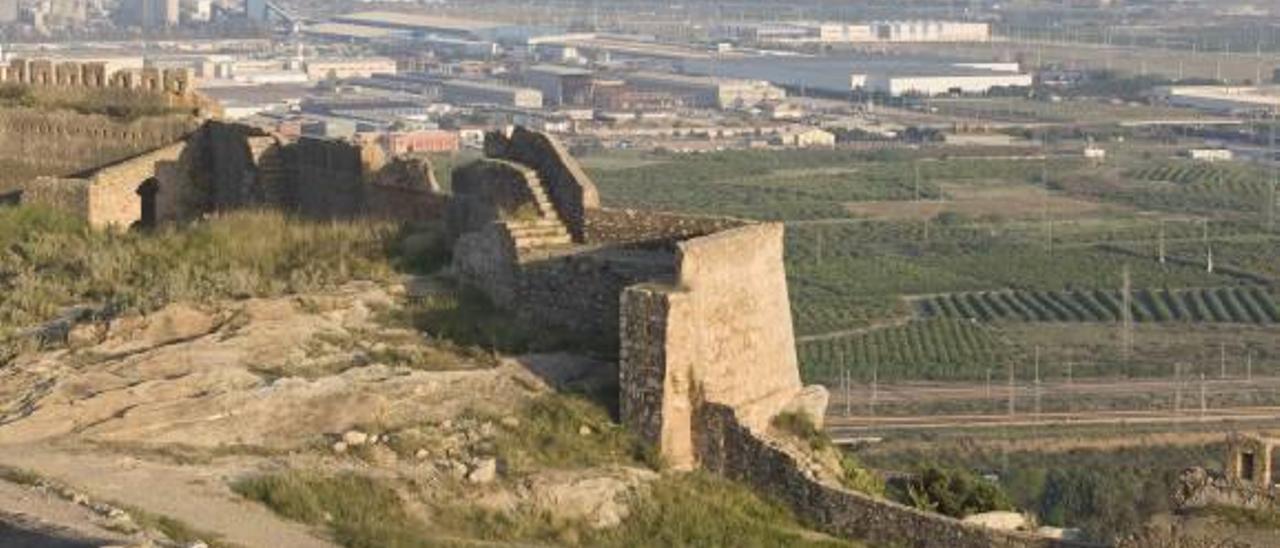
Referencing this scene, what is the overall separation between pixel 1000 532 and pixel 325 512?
277cm

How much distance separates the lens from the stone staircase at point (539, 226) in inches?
508

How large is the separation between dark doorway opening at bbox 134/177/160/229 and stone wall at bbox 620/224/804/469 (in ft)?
18.7

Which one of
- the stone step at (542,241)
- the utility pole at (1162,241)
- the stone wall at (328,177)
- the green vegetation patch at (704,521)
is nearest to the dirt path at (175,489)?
the green vegetation patch at (704,521)

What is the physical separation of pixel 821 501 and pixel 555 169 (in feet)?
10.3

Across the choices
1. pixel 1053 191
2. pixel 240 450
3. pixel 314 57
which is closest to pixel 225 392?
pixel 240 450

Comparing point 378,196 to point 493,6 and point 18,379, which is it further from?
point 493,6

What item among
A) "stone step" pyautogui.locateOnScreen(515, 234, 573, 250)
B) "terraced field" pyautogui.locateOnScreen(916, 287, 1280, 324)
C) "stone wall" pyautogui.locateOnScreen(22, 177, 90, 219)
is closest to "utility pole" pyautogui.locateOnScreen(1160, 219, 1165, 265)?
"terraced field" pyautogui.locateOnScreen(916, 287, 1280, 324)

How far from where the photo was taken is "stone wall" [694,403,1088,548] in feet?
34.9

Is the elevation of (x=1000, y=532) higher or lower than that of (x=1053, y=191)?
higher

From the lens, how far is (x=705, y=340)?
11.5m

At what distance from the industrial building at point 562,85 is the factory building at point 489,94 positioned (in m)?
0.82

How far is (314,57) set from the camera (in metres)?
125

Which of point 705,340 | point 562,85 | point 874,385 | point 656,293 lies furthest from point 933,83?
point 656,293

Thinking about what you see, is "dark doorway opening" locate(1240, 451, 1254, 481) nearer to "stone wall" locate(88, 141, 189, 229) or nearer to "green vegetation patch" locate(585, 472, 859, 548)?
"green vegetation patch" locate(585, 472, 859, 548)
